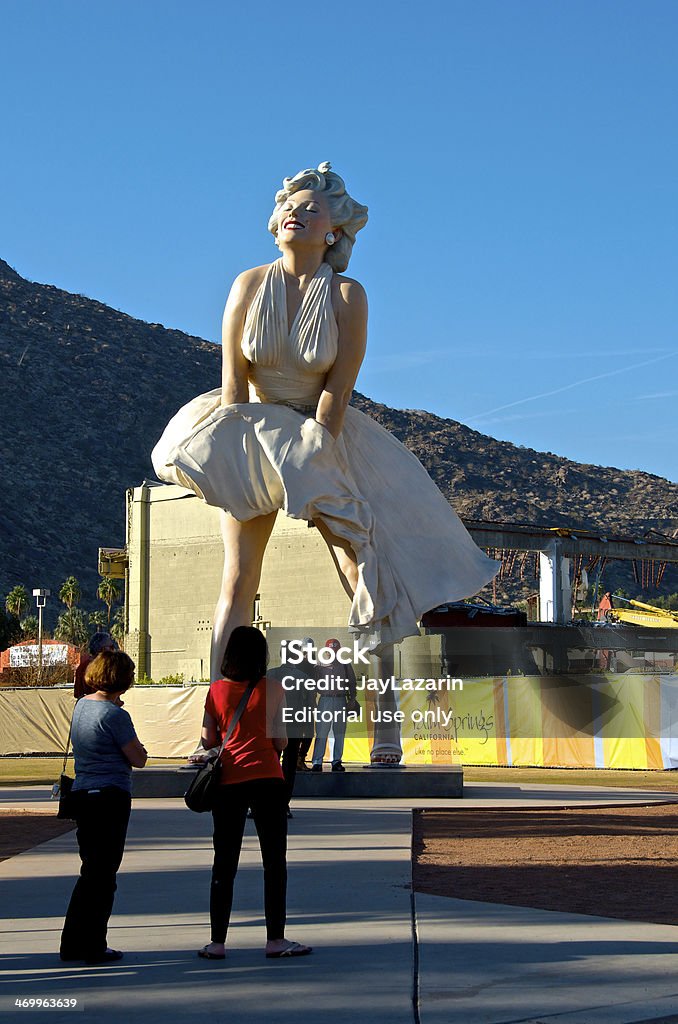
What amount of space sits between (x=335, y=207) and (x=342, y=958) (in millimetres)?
7837

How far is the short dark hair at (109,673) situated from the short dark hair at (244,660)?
46 centimetres

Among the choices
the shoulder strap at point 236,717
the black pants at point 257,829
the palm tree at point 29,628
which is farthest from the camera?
the palm tree at point 29,628

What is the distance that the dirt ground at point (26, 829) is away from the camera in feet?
33.4

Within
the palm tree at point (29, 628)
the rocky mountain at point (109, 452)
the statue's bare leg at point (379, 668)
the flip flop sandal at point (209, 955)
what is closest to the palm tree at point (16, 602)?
the palm tree at point (29, 628)

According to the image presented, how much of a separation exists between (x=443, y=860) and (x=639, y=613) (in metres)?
57.5

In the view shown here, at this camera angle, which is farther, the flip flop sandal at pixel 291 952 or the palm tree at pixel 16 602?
the palm tree at pixel 16 602

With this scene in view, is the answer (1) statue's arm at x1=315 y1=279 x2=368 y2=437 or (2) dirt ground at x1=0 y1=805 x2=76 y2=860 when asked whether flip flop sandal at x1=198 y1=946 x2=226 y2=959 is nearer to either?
(2) dirt ground at x1=0 y1=805 x2=76 y2=860

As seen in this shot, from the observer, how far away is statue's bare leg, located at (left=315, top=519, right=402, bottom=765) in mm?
11758

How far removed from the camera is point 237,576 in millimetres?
11438

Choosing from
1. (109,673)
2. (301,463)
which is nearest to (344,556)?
(301,463)

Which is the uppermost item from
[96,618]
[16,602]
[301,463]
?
[16,602]

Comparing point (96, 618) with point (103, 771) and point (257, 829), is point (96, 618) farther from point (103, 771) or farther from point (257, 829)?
point (257, 829)

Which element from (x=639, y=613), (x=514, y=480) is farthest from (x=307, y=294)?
(x=514, y=480)

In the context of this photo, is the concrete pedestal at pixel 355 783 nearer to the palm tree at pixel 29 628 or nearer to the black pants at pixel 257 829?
the black pants at pixel 257 829
